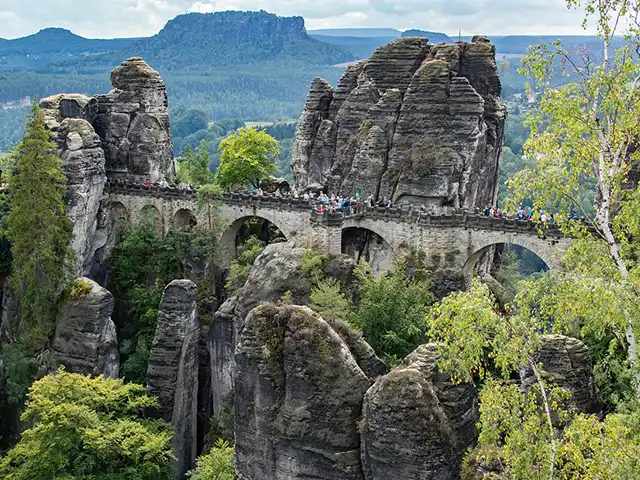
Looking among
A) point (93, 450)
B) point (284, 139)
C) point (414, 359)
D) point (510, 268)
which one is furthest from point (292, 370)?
point (284, 139)

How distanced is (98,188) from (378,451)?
111ft

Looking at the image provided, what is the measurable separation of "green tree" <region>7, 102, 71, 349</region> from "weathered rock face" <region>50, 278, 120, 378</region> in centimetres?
125

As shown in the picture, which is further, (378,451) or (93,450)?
(93,450)

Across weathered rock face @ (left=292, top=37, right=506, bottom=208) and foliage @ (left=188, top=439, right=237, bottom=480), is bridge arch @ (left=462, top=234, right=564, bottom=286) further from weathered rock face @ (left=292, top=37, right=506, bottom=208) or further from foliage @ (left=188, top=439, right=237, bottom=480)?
foliage @ (left=188, top=439, right=237, bottom=480)

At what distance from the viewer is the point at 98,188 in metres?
50.9

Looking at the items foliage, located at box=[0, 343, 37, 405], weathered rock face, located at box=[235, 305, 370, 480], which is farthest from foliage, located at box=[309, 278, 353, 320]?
foliage, located at box=[0, 343, 37, 405]

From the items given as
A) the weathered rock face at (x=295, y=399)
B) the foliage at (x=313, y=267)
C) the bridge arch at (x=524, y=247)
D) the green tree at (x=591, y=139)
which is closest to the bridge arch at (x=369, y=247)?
the bridge arch at (x=524, y=247)

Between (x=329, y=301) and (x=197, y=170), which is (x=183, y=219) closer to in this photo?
(x=197, y=170)

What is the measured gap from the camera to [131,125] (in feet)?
177

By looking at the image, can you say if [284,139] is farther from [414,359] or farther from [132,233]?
[414,359]

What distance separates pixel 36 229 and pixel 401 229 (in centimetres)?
1914

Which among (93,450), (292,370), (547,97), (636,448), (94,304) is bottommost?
(93,450)

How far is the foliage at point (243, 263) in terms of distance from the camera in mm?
43656

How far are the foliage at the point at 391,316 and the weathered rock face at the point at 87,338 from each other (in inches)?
550
